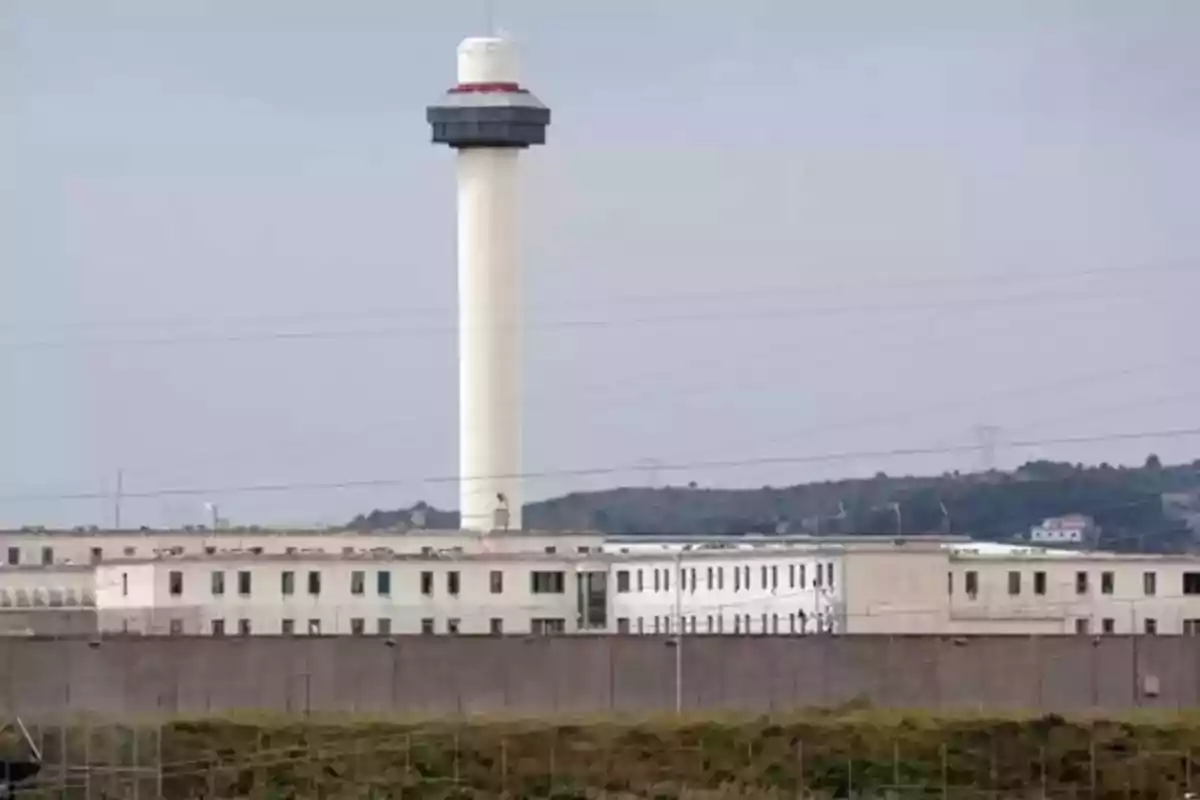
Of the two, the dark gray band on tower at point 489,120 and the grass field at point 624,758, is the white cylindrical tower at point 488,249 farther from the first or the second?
the grass field at point 624,758

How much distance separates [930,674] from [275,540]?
3089cm

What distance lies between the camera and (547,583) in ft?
281

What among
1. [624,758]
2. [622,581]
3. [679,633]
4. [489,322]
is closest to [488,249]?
[489,322]

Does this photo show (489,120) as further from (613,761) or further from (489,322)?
(613,761)

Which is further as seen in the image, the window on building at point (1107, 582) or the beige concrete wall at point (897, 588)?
the window on building at point (1107, 582)

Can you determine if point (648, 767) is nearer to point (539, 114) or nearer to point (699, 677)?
point (699, 677)

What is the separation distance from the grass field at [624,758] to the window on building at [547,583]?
90.4 ft

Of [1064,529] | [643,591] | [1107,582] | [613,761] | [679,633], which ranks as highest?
[1064,529]

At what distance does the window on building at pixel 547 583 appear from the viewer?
280 feet

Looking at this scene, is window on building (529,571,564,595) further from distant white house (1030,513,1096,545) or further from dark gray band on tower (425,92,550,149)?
distant white house (1030,513,1096,545)

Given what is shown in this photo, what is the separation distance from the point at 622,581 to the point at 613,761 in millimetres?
32304

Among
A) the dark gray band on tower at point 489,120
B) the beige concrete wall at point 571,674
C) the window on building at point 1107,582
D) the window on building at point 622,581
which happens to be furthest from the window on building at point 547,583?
the dark gray band on tower at point 489,120

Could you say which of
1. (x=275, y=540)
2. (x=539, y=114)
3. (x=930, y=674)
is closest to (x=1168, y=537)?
(x=539, y=114)

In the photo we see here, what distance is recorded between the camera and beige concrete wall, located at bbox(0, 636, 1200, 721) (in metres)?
65.3
